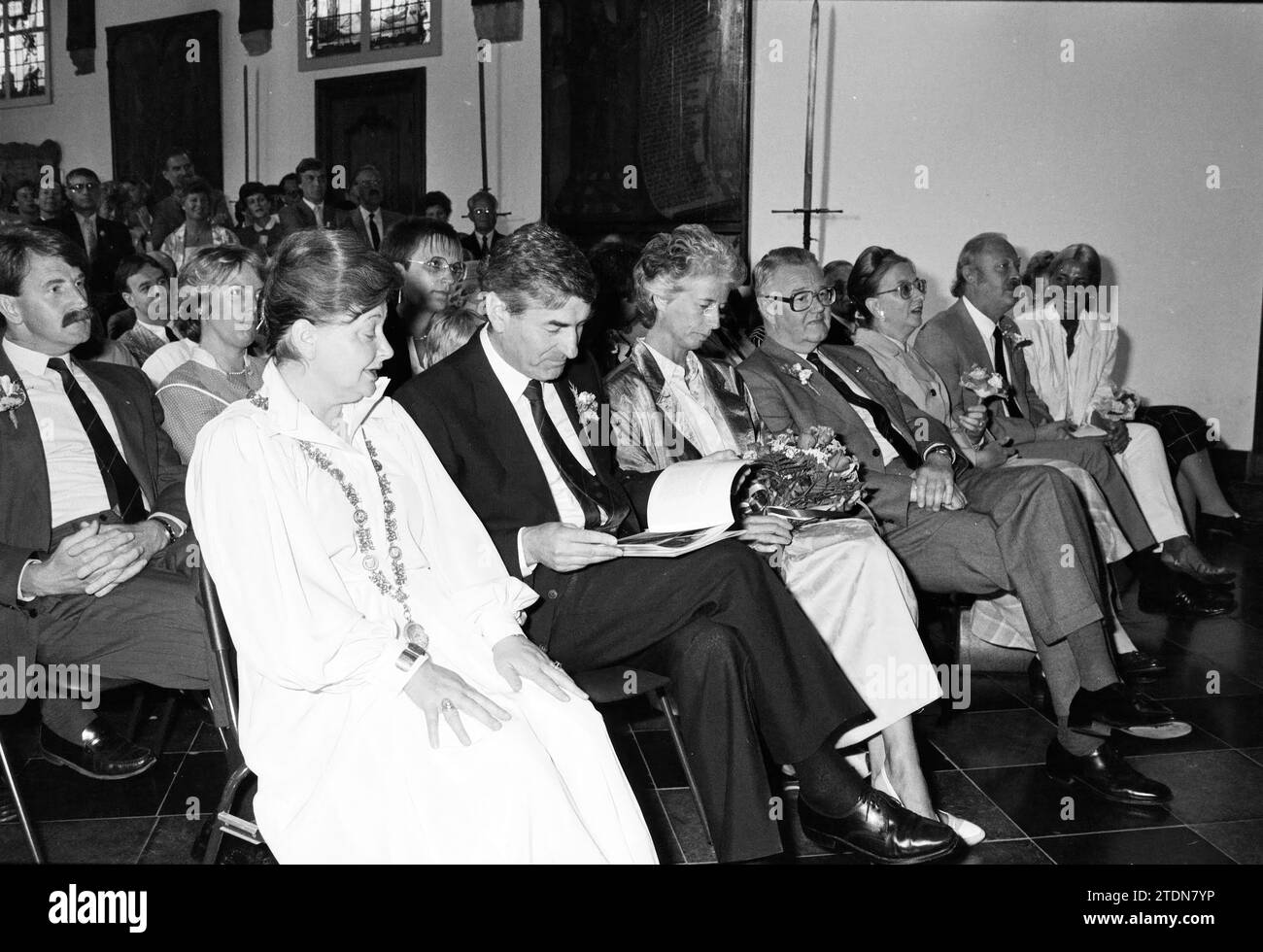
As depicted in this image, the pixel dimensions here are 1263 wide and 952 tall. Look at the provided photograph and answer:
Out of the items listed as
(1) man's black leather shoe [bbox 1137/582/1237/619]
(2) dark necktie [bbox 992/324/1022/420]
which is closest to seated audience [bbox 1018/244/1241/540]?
(2) dark necktie [bbox 992/324/1022/420]

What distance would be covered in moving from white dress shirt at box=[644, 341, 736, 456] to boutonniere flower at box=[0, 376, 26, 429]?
1634 mm

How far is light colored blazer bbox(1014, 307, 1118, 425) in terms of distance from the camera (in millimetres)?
5430

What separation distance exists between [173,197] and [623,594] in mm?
5097

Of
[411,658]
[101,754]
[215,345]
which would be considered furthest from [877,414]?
[101,754]

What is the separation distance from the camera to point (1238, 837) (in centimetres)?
307

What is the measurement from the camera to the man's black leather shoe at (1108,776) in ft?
10.7

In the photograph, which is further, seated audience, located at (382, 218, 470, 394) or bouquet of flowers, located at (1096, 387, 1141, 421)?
bouquet of flowers, located at (1096, 387, 1141, 421)

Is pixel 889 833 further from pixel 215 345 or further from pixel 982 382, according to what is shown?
pixel 215 345

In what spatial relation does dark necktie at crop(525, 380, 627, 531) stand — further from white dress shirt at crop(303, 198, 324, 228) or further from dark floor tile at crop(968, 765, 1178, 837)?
white dress shirt at crop(303, 198, 324, 228)

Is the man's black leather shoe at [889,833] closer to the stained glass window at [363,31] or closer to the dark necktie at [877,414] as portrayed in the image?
the dark necktie at [877,414]

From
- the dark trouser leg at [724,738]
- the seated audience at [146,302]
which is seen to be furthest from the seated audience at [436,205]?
the dark trouser leg at [724,738]
